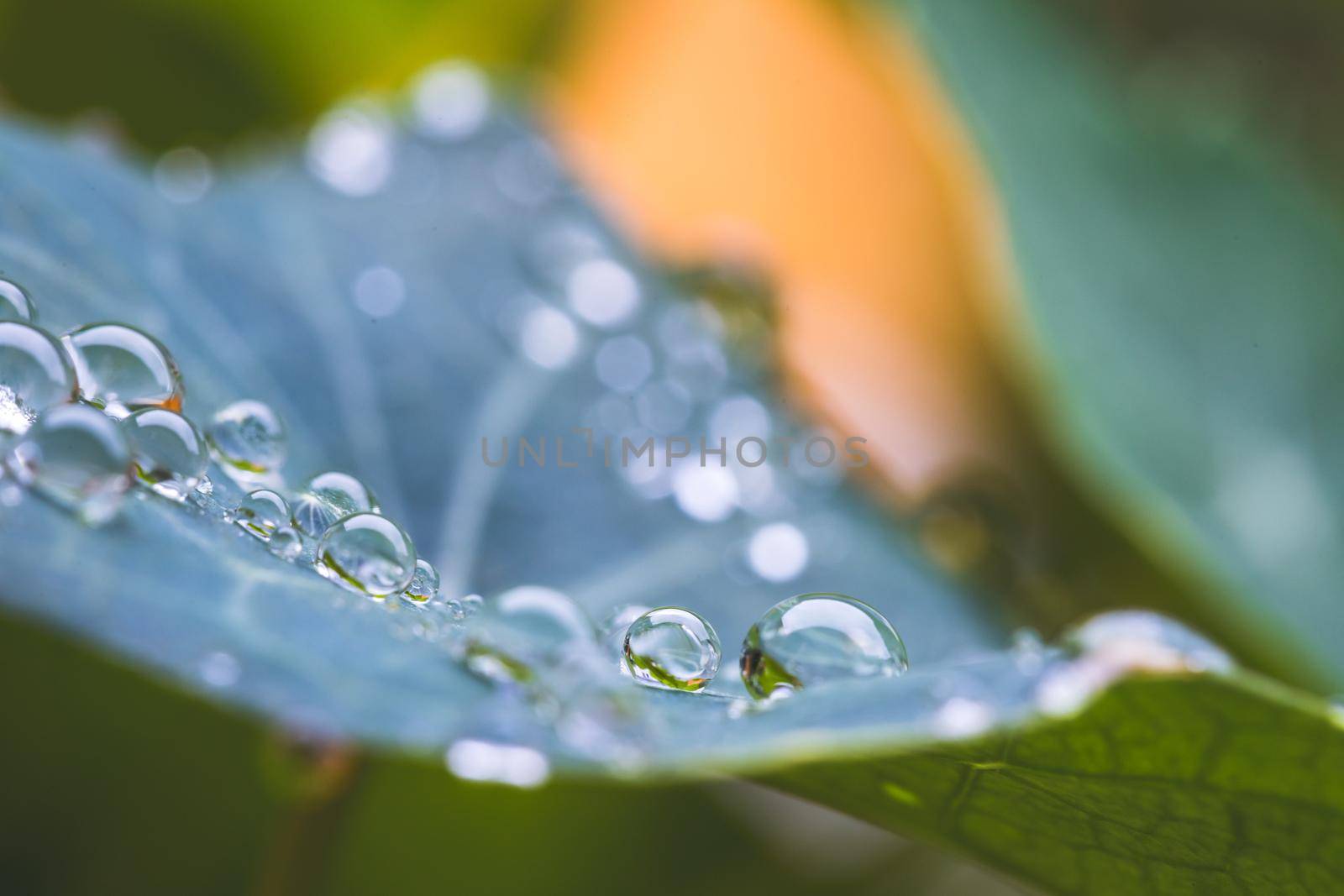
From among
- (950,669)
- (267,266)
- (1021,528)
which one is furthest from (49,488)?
(1021,528)

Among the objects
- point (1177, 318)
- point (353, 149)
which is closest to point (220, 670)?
point (353, 149)

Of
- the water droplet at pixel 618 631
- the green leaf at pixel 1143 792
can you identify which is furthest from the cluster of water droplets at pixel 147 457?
the green leaf at pixel 1143 792

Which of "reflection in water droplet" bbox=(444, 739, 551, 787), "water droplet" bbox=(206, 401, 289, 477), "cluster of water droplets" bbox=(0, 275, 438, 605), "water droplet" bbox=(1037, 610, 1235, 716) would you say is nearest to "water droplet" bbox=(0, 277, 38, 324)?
"cluster of water droplets" bbox=(0, 275, 438, 605)

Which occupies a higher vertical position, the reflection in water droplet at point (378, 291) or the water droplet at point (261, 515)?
the reflection in water droplet at point (378, 291)

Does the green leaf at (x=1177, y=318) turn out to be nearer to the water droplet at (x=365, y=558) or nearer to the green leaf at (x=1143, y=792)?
the green leaf at (x=1143, y=792)

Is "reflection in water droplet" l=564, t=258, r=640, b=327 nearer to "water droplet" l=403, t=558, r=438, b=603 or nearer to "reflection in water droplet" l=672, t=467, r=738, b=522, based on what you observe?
"reflection in water droplet" l=672, t=467, r=738, b=522
